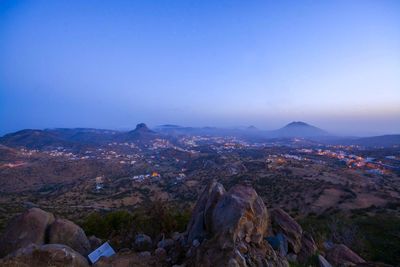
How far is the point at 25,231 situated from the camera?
41.6 ft

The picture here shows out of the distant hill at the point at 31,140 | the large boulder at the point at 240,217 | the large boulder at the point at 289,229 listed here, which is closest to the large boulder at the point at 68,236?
the large boulder at the point at 240,217

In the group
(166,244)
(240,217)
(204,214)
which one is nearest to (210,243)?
(240,217)

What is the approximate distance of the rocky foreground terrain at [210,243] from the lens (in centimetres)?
927

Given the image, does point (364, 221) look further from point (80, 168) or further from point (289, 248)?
point (80, 168)

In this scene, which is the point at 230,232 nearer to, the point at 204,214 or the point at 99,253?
the point at 204,214

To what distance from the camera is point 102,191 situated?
206 feet

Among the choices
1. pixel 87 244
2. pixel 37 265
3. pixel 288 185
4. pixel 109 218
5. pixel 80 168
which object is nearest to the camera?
pixel 37 265

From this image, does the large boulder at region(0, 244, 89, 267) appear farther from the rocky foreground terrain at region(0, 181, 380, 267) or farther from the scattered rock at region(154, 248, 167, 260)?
the scattered rock at region(154, 248, 167, 260)

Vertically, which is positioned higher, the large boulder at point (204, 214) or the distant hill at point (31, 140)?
the large boulder at point (204, 214)

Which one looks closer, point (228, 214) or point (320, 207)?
point (228, 214)

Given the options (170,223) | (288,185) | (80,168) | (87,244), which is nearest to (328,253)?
(170,223)

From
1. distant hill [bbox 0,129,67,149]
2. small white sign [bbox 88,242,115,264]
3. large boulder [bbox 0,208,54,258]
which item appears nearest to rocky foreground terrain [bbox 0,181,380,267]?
large boulder [bbox 0,208,54,258]

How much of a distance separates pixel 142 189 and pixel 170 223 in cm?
4767

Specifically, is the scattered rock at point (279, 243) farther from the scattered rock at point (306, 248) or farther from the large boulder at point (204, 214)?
the large boulder at point (204, 214)
